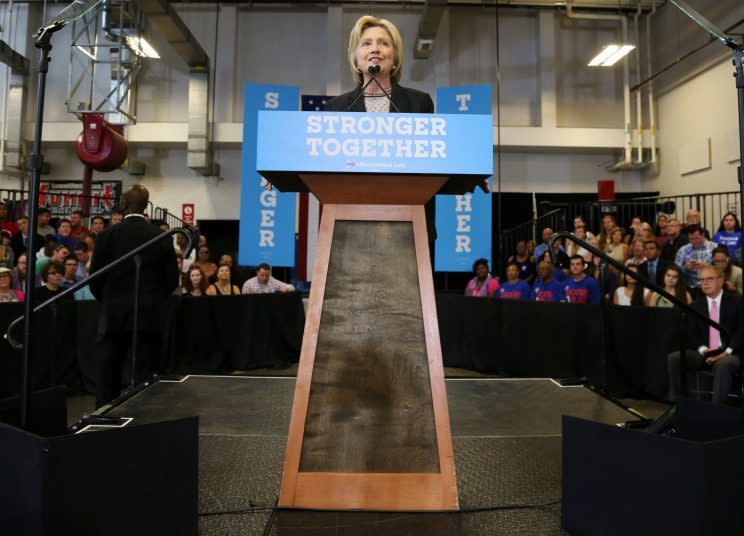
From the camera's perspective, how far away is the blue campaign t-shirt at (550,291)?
480 centimetres

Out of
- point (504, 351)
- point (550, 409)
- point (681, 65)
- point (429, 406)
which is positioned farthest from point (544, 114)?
point (429, 406)

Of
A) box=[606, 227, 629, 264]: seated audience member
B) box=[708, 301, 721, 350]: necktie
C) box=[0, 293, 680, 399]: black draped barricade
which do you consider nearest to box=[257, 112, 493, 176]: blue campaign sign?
box=[0, 293, 680, 399]: black draped barricade

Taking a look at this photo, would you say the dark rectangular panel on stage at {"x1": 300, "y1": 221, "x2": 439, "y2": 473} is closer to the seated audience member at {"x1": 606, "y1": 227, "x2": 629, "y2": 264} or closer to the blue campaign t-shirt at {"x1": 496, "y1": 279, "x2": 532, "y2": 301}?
the blue campaign t-shirt at {"x1": 496, "y1": 279, "x2": 532, "y2": 301}

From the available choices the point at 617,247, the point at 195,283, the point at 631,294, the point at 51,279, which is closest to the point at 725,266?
the point at 631,294

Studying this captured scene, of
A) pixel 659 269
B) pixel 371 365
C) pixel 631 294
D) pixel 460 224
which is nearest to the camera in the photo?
pixel 371 365

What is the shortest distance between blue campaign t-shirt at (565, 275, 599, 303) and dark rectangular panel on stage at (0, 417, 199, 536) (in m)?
3.98

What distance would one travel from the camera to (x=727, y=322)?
3309mm

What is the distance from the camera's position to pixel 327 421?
1466mm

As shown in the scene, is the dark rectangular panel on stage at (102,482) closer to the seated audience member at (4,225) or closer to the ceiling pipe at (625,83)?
the seated audience member at (4,225)

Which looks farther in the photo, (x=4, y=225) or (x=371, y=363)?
(x=4, y=225)

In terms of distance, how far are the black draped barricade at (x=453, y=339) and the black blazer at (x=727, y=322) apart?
0.12m

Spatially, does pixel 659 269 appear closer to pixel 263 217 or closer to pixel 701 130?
pixel 263 217

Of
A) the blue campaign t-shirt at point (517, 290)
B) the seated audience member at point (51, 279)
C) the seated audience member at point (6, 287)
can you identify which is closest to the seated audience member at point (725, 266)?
the blue campaign t-shirt at point (517, 290)

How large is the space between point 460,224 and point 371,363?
216 inches
